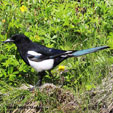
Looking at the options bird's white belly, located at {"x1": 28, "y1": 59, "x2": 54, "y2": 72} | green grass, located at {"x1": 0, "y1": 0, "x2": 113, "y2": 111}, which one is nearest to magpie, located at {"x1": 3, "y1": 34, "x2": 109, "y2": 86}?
bird's white belly, located at {"x1": 28, "y1": 59, "x2": 54, "y2": 72}

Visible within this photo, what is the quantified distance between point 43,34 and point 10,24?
0.39 metres

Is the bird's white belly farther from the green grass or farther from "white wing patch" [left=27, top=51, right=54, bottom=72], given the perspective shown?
the green grass

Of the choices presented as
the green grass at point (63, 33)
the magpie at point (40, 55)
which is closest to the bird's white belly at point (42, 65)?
the magpie at point (40, 55)

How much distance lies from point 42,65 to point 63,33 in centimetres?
75

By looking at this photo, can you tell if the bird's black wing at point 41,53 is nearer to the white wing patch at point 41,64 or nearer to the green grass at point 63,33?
the white wing patch at point 41,64

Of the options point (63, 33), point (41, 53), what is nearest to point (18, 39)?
point (41, 53)

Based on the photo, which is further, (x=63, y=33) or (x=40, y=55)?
(x=63, y=33)

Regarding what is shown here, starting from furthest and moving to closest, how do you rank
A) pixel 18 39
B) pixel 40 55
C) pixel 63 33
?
pixel 63 33
pixel 18 39
pixel 40 55

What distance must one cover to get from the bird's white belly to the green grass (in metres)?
0.19

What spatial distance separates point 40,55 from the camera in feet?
10.7

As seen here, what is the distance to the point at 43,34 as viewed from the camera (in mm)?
3734

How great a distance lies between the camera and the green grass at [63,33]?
3367 millimetres

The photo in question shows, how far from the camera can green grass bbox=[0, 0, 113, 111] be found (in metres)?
3.37

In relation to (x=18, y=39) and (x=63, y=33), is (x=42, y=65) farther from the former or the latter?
(x=63, y=33)
